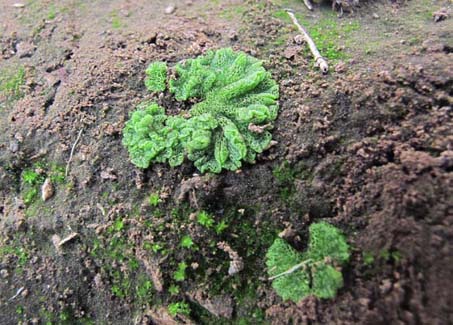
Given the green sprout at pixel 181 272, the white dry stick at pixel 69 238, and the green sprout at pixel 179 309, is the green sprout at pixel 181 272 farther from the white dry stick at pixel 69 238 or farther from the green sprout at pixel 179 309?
the white dry stick at pixel 69 238

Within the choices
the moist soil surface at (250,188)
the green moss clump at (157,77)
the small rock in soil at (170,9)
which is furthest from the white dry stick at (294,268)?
the small rock in soil at (170,9)

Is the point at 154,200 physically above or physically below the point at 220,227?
above

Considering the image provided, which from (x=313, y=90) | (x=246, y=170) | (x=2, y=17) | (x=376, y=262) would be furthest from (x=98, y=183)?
(x=2, y=17)

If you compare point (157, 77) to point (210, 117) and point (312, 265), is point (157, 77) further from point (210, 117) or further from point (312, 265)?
point (312, 265)

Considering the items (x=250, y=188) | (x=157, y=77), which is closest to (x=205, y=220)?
(x=250, y=188)

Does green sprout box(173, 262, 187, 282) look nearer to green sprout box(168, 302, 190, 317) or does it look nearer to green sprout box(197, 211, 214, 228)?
green sprout box(168, 302, 190, 317)

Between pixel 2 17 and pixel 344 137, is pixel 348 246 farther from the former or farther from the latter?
pixel 2 17
